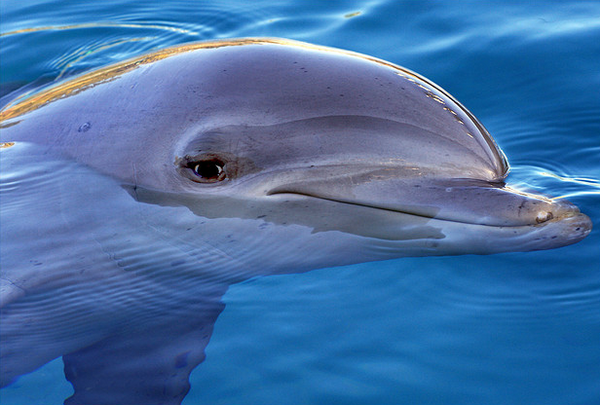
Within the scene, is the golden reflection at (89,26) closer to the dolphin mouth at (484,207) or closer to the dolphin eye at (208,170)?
the dolphin eye at (208,170)

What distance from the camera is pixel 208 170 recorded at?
4.29 meters

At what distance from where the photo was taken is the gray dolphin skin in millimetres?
4062

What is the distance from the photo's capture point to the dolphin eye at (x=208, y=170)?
426 cm

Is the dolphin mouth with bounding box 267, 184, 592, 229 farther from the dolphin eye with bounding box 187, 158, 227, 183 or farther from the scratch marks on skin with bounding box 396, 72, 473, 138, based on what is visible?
the dolphin eye with bounding box 187, 158, 227, 183

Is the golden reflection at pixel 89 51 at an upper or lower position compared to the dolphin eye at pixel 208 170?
upper

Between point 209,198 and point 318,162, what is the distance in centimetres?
72

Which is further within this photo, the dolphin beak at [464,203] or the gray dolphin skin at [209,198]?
the gray dolphin skin at [209,198]

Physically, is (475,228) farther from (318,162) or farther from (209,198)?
(209,198)

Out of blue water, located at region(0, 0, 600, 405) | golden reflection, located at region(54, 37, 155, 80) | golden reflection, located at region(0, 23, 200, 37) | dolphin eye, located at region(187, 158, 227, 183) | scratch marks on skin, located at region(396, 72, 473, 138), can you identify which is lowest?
blue water, located at region(0, 0, 600, 405)

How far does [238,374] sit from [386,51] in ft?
16.3

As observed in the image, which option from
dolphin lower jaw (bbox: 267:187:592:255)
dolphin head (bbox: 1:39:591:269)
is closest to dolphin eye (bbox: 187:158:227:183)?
dolphin head (bbox: 1:39:591:269)

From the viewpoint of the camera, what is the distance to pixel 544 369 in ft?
13.1

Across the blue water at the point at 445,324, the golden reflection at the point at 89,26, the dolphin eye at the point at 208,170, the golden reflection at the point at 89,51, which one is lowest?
the blue water at the point at 445,324

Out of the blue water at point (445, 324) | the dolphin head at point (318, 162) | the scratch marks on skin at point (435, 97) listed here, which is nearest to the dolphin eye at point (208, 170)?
the dolphin head at point (318, 162)
